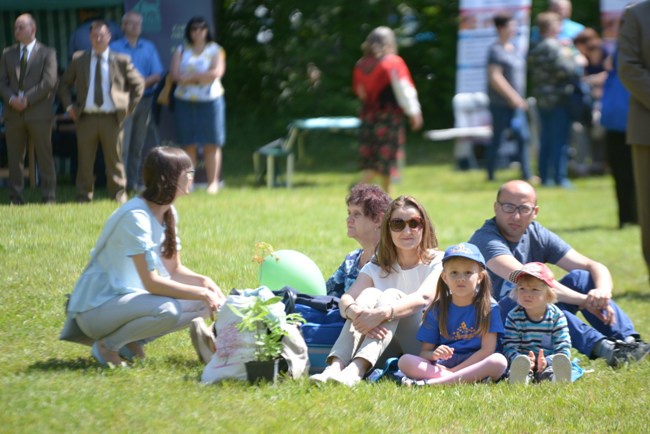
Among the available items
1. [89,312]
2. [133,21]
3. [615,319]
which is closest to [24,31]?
[133,21]

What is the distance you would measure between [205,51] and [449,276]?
800 centimetres

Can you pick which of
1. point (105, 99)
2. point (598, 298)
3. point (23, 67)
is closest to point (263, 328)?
point (598, 298)

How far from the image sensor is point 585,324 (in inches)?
269

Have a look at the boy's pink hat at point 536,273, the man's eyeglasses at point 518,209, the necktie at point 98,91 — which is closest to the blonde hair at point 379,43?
the necktie at point 98,91

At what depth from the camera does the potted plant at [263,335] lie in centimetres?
586

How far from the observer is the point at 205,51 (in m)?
13.5

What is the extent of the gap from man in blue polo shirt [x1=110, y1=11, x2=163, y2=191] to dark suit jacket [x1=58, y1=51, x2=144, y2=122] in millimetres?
991

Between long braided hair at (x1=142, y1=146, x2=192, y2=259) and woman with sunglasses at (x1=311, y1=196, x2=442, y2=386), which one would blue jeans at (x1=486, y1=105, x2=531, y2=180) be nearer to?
woman with sunglasses at (x1=311, y1=196, x2=442, y2=386)

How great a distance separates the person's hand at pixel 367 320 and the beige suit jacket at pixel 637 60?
341 centimetres

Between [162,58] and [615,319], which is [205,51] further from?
[615,319]

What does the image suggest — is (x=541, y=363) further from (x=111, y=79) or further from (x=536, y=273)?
(x=111, y=79)

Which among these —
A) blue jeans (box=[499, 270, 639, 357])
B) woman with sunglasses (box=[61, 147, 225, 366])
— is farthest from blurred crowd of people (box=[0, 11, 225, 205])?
blue jeans (box=[499, 270, 639, 357])

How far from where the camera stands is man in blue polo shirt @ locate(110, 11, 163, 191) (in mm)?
13055

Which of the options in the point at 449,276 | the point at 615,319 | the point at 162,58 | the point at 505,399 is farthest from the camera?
the point at 162,58
